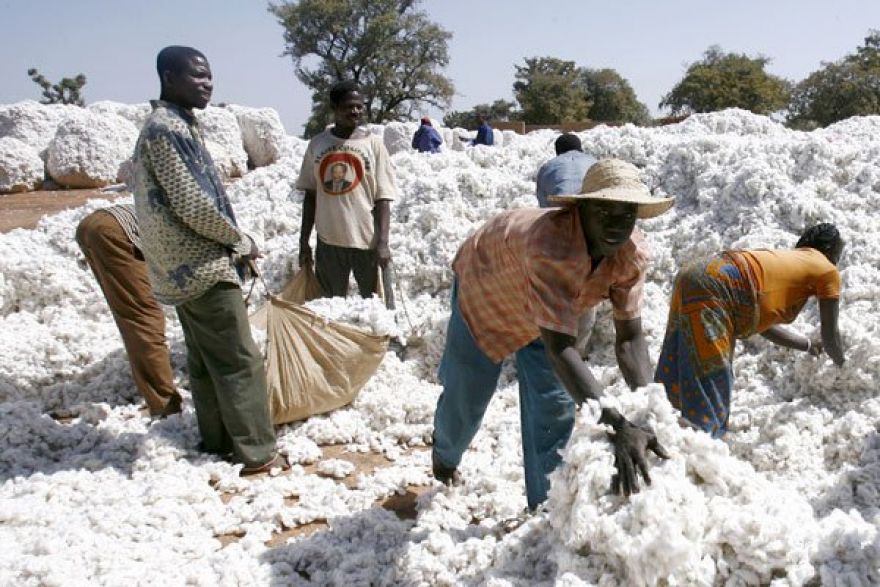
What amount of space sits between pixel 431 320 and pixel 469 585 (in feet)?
8.09

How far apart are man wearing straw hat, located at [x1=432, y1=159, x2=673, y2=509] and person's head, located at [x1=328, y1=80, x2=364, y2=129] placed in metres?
1.77

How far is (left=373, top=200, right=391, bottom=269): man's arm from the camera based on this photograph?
4.10 metres

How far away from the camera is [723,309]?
2795 millimetres

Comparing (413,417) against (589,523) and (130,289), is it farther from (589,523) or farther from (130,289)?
(589,523)

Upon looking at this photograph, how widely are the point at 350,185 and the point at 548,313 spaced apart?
93.8 inches

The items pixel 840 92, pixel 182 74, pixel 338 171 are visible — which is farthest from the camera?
pixel 840 92

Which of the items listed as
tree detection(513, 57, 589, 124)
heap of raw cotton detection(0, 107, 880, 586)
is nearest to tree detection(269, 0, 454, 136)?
tree detection(513, 57, 589, 124)

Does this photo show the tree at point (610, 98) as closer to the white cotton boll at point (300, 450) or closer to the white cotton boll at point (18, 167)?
the white cotton boll at point (18, 167)

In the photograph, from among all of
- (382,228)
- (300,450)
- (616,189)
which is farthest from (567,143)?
(616,189)

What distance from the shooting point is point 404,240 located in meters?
5.03

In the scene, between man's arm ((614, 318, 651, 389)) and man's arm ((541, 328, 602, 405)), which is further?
man's arm ((614, 318, 651, 389))

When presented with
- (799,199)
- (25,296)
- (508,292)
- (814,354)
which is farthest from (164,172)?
(799,199)

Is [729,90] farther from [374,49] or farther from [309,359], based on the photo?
[309,359]

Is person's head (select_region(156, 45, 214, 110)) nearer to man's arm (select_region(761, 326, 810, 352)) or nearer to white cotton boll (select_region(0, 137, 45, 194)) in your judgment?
man's arm (select_region(761, 326, 810, 352))
